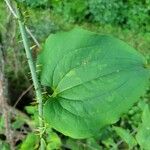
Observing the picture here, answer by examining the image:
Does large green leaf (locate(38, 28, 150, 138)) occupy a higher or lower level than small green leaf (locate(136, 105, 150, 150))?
higher

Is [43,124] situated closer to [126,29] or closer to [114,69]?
[114,69]

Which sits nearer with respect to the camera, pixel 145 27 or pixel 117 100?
pixel 117 100

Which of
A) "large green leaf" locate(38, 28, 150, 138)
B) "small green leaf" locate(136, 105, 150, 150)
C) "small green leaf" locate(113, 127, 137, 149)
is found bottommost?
"small green leaf" locate(113, 127, 137, 149)

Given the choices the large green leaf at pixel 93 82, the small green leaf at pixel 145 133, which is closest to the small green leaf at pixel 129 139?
the small green leaf at pixel 145 133

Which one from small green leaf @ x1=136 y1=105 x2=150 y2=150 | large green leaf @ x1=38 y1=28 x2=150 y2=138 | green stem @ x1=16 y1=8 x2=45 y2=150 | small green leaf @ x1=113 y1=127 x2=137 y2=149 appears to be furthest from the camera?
small green leaf @ x1=113 y1=127 x2=137 y2=149

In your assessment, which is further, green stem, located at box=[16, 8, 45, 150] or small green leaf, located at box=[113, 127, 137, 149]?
small green leaf, located at box=[113, 127, 137, 149]

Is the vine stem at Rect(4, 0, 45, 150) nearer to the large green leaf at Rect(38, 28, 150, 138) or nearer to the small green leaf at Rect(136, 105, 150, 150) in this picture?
the large green leaf at Rect(38, 28, 150, 138)

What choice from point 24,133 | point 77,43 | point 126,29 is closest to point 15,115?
point 24,133

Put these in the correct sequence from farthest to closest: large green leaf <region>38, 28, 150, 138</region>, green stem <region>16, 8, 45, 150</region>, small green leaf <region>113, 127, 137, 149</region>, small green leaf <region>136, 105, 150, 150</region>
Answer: small green leaf <region>113, 127, 137, 149</region>
small green leaf <region>136, 105, 150, 150</region>
large green leaf <region>38, 28, 150, 138</region>
green stem <region>16, 8, 45, 150</region>

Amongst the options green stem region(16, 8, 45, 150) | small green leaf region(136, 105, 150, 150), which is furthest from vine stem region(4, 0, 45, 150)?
small green leaf region(136, 105, 150, 150)
